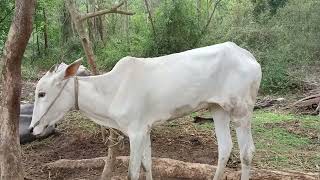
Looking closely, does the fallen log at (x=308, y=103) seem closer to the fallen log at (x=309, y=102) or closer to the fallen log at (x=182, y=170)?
the fallen log at (x=309, y=102)

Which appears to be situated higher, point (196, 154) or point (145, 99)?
point (145, 99)

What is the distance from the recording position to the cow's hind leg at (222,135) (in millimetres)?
5070

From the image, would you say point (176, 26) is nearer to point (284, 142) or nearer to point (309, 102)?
point (309, 102)

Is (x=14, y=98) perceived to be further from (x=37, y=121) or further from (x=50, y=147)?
(x=50, y=147)

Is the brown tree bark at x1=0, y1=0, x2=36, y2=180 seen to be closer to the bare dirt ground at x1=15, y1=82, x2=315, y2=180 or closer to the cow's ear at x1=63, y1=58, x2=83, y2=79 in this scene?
the cow's ear at x1=63, y1=58, x2=83, y2=79

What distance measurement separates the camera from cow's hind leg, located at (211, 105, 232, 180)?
5.07 m

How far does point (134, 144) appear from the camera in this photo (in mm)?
4496

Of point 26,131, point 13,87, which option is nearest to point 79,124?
point 26,131

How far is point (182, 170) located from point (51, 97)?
204 centimetres

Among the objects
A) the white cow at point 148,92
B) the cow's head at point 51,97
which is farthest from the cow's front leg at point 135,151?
the cow's head at point 51,97

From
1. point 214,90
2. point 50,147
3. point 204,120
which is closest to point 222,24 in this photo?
point 204,120

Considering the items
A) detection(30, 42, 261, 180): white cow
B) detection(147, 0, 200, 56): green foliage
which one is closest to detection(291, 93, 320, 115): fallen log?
detection(147, 0, 200, 56): green foliage

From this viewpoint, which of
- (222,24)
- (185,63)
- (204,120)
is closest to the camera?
(185,63)

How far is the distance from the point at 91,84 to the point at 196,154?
8.31 ft
